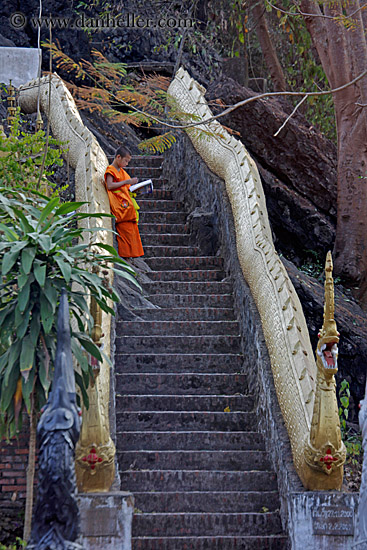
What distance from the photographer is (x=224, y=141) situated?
9125 mm

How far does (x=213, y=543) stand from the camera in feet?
18.5

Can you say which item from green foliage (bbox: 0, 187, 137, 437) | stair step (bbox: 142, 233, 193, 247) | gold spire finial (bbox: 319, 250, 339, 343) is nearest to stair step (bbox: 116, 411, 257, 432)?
green foliage (bbox: 0, 187, 137, 437)

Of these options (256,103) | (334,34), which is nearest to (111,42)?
(256,103)

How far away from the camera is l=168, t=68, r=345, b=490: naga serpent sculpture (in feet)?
17.7

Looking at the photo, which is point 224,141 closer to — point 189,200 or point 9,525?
point 189,200

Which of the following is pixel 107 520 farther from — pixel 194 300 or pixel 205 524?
pixel 194 300

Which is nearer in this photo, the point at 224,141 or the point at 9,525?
the point at 9,525

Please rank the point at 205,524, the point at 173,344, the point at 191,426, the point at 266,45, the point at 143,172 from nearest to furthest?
the point at 205,524, the point at 191,426, the point at 173,344, the point at 143,172, the point at 266,45

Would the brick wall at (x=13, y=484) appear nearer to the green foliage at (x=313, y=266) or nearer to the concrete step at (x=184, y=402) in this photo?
the concrete step at (x=184, y=402)

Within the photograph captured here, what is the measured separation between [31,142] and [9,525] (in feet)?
12.2

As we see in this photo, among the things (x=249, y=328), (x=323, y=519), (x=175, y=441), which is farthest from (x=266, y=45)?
(x=323, y=519)

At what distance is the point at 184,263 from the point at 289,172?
363 centimetres

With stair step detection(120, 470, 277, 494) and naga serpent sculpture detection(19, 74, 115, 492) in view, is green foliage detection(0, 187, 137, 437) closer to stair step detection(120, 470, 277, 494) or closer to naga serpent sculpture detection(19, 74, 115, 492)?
naga serpent sculpture detection(19, 74, 115, 492)

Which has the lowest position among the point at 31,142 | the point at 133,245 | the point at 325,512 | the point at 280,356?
the point at 325,512
